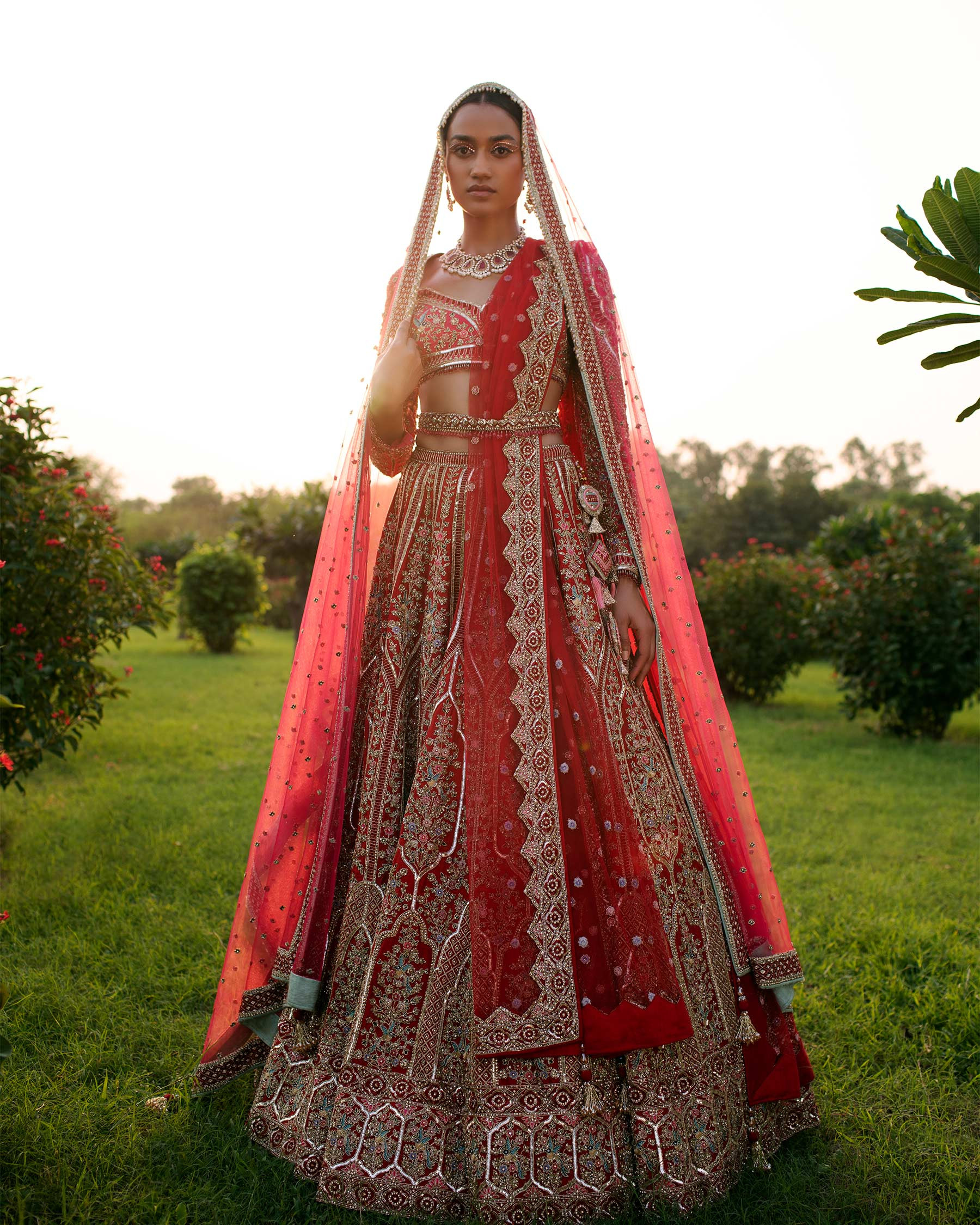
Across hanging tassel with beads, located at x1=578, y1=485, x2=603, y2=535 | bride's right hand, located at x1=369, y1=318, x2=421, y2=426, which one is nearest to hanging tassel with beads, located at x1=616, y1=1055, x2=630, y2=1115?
hanging tassel with beads, located at x1=578, y1=485, x2=603, y2=535

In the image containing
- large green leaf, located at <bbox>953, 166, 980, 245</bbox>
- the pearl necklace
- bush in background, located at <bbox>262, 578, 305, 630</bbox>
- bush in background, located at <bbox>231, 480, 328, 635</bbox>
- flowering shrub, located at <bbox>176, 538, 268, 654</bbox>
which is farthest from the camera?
bush in background, located at <bbox>262, 578, 305, 630</bbox>

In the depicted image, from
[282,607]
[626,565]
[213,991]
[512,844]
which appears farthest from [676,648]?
[282,607]

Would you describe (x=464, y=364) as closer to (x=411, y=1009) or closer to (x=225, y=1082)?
(x=411, y=1009)

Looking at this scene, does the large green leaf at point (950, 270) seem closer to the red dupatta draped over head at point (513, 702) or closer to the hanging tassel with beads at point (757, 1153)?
the red dupatta draped over head at point (513, 702)

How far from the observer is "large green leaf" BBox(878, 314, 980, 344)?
5.48 feet

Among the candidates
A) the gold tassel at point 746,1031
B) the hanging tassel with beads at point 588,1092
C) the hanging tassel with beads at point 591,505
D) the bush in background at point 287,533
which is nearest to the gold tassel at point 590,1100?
the hanging tassel with beads at point 588,1092

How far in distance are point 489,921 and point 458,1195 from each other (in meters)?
0.57

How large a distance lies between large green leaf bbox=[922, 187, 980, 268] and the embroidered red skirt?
1.17 m

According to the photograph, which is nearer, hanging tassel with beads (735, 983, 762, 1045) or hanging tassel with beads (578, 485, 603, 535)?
hanging tassel with beads (735, 983, 762, 1045)

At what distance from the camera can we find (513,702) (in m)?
2.34

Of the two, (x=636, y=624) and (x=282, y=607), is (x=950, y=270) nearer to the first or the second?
(x=636, y=624)

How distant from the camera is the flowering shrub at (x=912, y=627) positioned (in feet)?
25.7

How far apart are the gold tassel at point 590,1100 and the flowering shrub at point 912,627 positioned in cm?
656

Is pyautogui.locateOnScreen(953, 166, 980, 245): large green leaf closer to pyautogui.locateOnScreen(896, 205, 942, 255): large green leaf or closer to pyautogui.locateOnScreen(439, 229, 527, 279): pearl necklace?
pyautogui.locateOnScreen(896, 205, 942, 255): large green leaf
